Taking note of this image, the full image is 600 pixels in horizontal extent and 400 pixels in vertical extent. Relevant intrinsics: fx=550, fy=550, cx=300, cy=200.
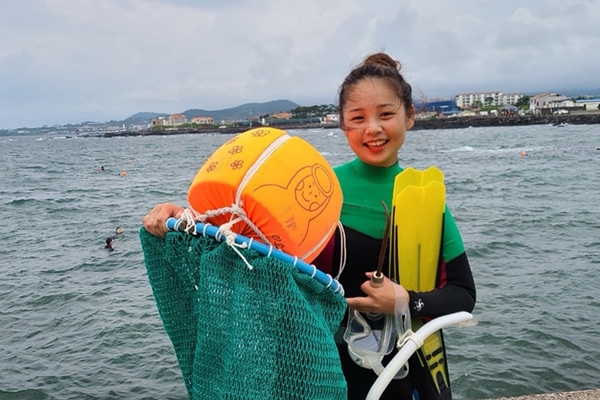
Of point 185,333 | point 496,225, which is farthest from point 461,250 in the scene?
point 496,225

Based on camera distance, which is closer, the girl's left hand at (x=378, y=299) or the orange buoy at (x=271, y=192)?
the orange buoy at (x=271, y=192)

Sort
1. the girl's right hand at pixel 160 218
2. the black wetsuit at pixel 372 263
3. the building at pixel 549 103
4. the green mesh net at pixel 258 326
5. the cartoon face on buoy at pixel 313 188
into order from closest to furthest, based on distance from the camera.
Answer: the green mesh net at pixel 258 326 < the cartoon face on buoy at pixel 313 188 < the girl's right hand at pixel 160 218 < the black wetsuit at pixel 372 263 < the building at pixel 549 103

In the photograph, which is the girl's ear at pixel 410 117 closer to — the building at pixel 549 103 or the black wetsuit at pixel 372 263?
the black wetsuit at pixel 372 263

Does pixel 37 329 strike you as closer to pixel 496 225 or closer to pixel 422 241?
pixel 422 241

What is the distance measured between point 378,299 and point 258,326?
567 millimetres

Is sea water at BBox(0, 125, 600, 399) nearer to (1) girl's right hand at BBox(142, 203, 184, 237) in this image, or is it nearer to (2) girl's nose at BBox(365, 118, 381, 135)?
(2) girl's nose at BBox(365, 118, 381, 135)

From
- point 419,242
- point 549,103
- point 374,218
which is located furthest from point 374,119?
point 549,103

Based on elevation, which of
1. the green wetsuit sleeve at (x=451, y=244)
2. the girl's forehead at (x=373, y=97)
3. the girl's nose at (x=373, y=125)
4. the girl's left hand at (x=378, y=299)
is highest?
the girl's forehead at (x=373, y=97)

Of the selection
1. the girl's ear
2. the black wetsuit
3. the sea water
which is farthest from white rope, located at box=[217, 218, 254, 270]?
the sea water

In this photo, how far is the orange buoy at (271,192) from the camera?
64.8 inches

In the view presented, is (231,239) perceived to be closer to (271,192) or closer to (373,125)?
(271,192)

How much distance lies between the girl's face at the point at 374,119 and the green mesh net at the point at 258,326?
79 centimetres

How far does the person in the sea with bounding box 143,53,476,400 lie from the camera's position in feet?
7.27

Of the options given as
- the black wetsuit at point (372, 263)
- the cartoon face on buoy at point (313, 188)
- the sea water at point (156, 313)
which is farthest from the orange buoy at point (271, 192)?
the sea water at point (156, 313)
